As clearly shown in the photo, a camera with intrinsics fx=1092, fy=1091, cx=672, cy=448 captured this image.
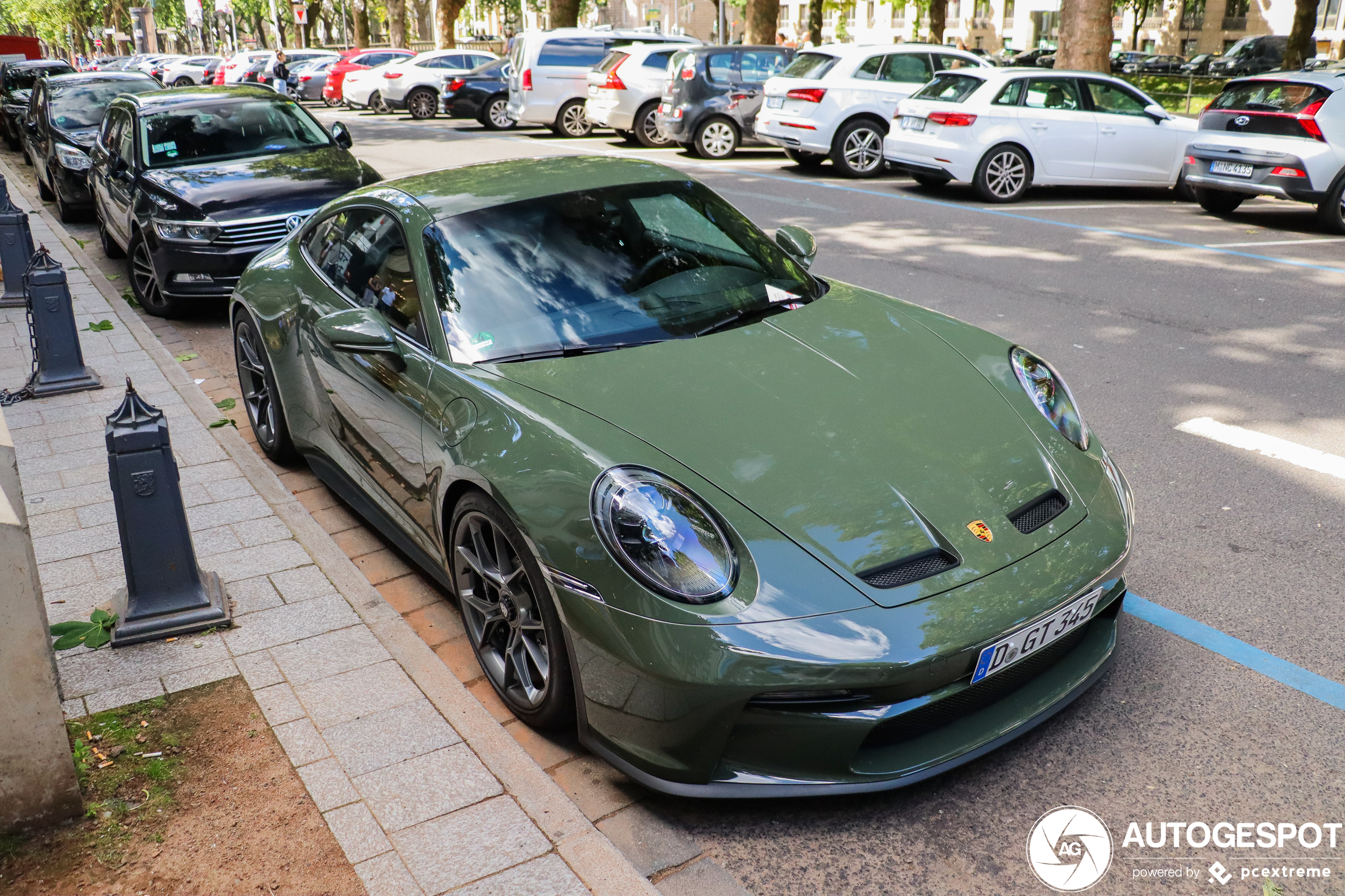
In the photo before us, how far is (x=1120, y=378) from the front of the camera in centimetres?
627

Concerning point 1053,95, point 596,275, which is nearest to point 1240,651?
point 596,275

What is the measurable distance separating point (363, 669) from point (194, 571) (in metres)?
0.81

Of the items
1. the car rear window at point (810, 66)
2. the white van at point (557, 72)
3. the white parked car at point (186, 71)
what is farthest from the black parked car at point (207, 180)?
the white parked car at point (186, 71)

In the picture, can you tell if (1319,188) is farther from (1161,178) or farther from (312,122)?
(312,122)

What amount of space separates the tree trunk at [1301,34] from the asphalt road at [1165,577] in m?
26.8

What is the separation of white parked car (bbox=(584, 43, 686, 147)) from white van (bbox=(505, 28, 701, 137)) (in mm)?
1771

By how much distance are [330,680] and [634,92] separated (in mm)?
17518

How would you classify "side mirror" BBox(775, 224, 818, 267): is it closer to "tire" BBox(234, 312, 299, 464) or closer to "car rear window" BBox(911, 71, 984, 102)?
"tire" BBox(234, 312, 299, 464)

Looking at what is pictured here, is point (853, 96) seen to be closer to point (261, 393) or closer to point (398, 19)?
point (261, 393)

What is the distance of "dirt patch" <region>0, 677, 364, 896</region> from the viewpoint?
8.68ft

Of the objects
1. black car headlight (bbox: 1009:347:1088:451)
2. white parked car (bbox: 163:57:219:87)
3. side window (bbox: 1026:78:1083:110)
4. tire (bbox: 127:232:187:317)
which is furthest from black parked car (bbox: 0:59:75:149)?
black car headlight (bbox: 1009:347:1088:451)

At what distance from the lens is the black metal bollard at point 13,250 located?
27.0 ft

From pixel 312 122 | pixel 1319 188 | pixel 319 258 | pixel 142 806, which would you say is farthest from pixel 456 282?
pixel 1319 188

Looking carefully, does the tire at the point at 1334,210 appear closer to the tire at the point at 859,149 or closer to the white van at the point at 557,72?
the tire at the point at 859,149
